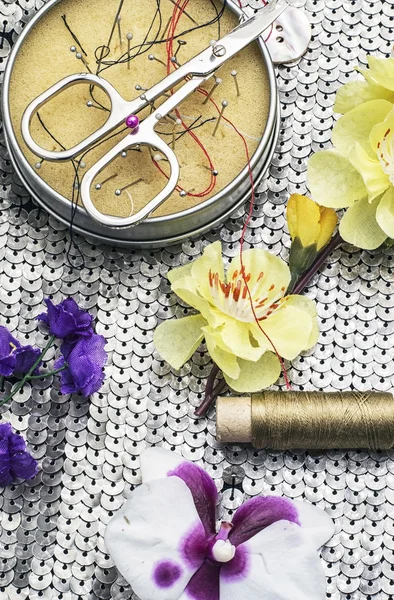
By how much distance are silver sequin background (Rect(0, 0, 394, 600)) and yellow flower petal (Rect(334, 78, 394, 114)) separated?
0.05 metres

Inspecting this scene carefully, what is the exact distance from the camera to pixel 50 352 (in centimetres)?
75

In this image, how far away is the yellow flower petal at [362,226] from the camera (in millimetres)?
725

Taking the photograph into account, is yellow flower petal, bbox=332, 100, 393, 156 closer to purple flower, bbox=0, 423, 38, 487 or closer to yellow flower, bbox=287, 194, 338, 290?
yellow flower, bbox=287, 194, 338, 290

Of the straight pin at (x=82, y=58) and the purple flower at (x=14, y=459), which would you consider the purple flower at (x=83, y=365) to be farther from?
the straight pin at (x=82, y=58)

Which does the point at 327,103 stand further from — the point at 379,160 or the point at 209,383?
the point at 209,383

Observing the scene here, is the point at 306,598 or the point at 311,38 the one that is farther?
the point at 311,38

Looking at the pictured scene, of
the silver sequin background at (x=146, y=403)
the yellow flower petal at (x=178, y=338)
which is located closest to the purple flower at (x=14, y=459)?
the silver sequin background at (x=146, y=403)

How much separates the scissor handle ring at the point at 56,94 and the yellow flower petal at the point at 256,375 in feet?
0.67

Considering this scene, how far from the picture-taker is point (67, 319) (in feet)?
2.38

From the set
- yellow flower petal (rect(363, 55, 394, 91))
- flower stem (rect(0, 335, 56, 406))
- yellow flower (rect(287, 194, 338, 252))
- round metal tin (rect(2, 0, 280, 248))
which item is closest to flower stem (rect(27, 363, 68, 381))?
flower stem (rect(0, 335, 56, 406))

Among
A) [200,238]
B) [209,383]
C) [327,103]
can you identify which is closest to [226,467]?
[209,383]

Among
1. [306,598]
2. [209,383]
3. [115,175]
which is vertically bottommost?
[306,598]

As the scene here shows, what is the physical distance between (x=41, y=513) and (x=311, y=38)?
0.45m

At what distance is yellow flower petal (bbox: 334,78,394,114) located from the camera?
2.36 ft
